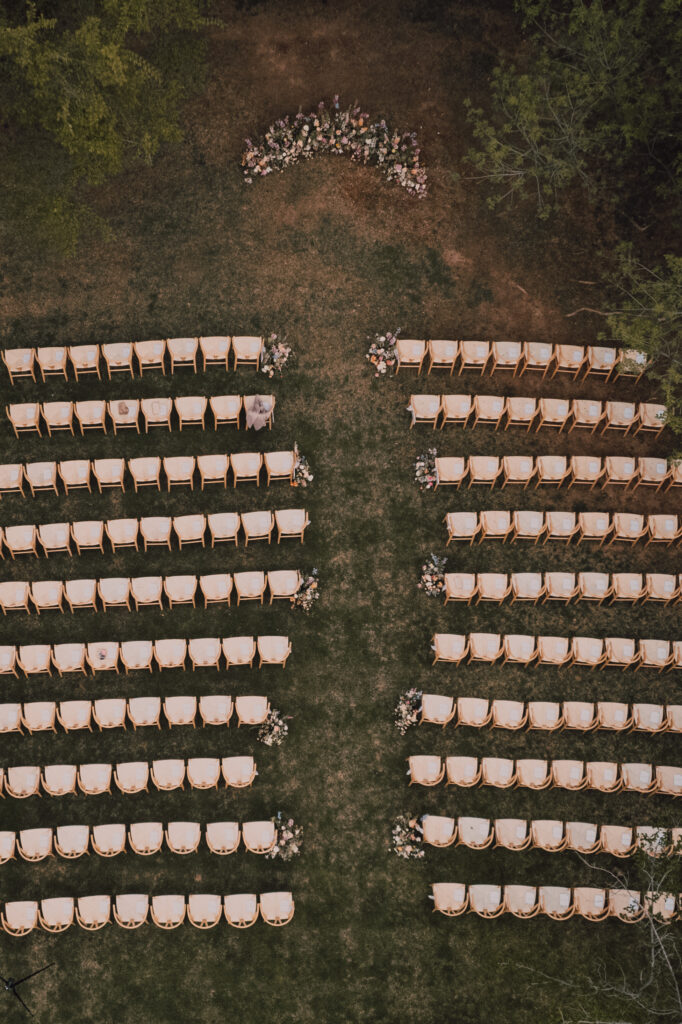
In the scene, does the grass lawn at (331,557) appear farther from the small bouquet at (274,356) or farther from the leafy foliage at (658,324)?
the leafy foliage at (658,324)

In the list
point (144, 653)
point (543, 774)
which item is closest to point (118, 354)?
point (144, 653)

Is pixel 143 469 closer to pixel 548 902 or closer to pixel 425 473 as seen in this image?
pixel 425 473

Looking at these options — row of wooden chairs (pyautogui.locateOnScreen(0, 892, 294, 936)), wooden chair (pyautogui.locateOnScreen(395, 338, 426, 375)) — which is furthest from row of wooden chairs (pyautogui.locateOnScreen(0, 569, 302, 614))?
row of wooden chairs (pyautogui.locateOnScreen(0, 892, 294, 936))

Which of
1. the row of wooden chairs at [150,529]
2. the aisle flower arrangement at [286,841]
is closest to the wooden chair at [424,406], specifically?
the row of wooden chairs at [150,529]

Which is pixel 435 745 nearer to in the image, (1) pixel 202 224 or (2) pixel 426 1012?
(2) pixel 426 1012

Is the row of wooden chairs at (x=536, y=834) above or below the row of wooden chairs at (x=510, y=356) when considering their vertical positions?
below

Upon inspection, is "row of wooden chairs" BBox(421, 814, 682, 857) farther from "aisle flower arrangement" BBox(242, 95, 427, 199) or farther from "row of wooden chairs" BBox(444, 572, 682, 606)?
"aisle flower arrangement" BBox(242, 95, 427, 199)
